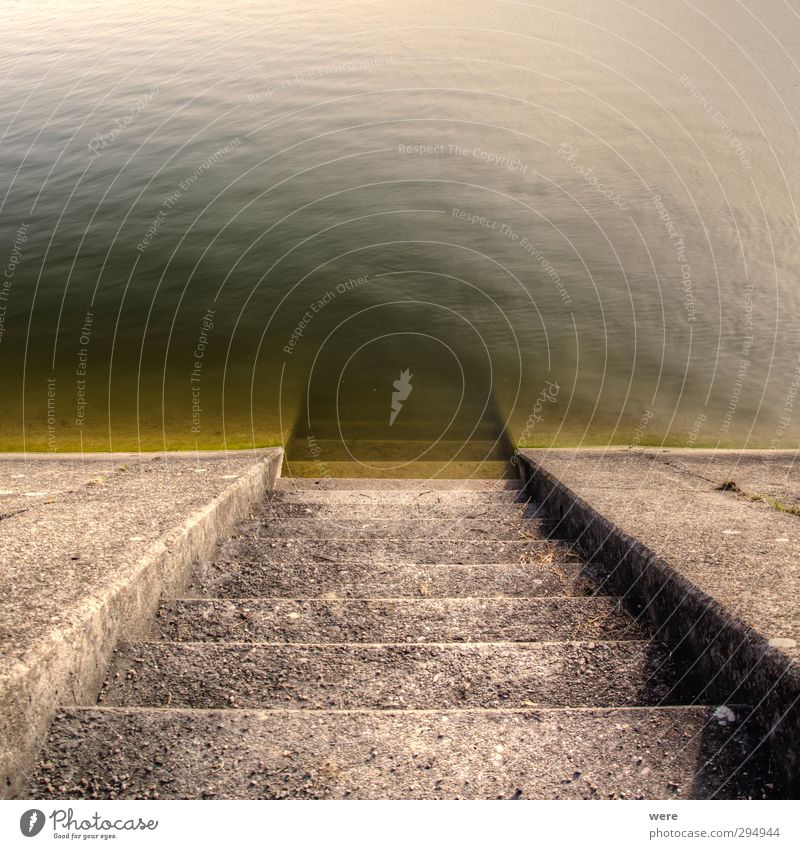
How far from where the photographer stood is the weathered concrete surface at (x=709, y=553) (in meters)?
2.74

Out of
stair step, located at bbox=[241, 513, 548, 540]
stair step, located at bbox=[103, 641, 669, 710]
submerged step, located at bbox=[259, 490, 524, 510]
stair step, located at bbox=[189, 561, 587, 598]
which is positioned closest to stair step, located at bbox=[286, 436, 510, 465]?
submerged step, located at bbox=[259, 490, 524, 510]

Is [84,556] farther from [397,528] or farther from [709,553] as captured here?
[709,553]

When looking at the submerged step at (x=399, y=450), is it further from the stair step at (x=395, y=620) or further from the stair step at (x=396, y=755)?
the stair step at (x=396, y=755)

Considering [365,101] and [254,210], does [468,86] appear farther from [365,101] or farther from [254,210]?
[254,210]

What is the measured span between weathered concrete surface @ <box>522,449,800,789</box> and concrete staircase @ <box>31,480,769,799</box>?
152mm

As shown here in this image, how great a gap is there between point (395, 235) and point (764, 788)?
560 inches

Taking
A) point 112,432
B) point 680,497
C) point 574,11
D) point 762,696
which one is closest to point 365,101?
point 574,11

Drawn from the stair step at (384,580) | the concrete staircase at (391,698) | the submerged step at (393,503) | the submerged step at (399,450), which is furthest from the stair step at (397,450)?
the stair step at (384,580)

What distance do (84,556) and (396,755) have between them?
1843mm

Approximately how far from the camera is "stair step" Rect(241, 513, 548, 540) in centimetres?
548

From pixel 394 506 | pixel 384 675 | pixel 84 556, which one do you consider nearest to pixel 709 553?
pixel 384 675

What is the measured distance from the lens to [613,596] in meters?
4.11

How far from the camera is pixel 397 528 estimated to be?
5887 millimetres

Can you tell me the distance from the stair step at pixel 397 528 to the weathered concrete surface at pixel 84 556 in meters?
0.26
